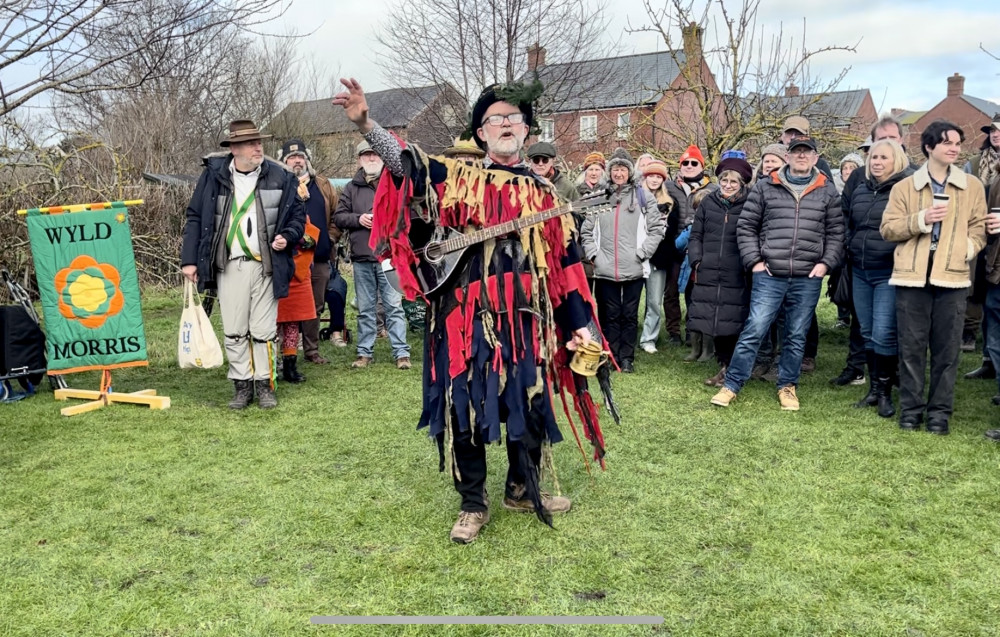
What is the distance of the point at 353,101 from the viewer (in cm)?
295

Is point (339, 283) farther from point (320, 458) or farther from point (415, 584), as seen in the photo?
point (415, 584)

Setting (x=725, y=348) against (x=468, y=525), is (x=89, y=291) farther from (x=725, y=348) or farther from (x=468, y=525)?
(x=725, y=348)

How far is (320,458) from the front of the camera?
4680mm

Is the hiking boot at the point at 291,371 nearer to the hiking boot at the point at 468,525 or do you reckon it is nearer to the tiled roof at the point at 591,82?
the hiking boot at the point at 468,525

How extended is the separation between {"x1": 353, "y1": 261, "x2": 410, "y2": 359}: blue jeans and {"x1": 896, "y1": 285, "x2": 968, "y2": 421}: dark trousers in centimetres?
415

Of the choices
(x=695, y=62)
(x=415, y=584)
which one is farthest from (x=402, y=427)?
(x=695, y=62)

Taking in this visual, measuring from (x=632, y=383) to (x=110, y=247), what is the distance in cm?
436

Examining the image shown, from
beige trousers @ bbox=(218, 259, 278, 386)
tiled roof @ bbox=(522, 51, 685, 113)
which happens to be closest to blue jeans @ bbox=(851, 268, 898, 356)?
beige trousers @ bbox=(218, 259, 278, 386)

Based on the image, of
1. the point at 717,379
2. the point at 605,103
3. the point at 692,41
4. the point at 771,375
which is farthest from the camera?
the point at 605,103

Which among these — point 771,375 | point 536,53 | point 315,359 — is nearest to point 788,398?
point 771,375

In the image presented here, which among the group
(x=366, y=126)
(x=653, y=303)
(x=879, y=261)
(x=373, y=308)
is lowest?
(x=653, y=303)

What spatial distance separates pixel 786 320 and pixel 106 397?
5293mm

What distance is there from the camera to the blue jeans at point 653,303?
765 cm

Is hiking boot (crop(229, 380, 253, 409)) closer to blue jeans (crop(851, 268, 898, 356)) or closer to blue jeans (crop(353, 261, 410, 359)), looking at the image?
blue jeans (crop(353, 261, 410, 359))
